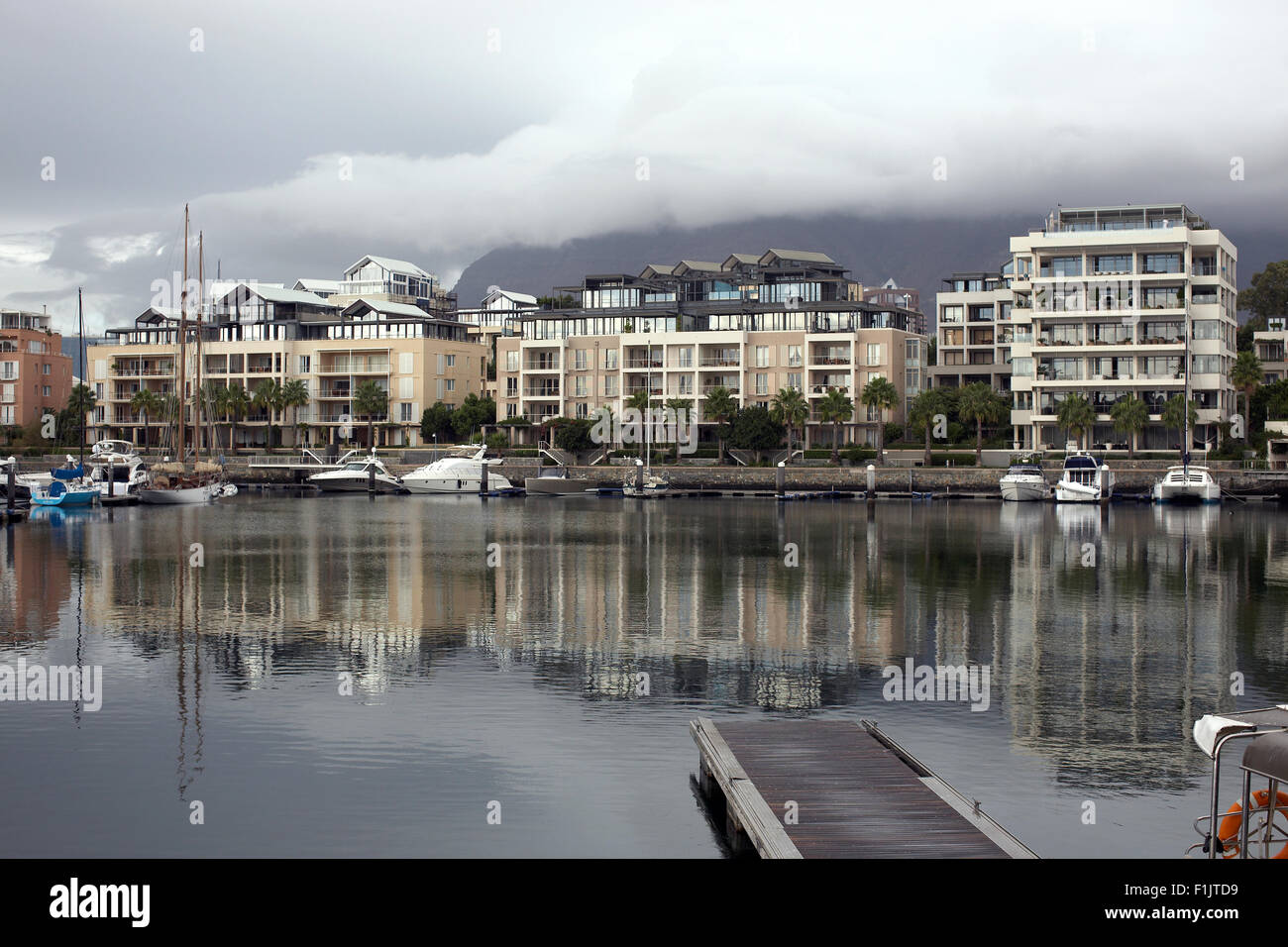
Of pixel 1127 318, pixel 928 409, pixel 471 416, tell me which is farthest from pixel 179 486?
pixel 1127 318

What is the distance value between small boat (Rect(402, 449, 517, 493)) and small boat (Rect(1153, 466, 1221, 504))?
63.5m

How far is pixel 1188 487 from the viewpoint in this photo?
107688 mm

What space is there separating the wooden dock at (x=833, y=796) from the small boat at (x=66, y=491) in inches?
3591

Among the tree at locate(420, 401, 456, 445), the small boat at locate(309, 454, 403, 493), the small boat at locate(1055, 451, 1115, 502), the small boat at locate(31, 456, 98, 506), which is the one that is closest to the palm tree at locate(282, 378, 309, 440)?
the tree at locate(420, 401, 456, 445)

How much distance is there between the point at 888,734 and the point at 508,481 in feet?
362

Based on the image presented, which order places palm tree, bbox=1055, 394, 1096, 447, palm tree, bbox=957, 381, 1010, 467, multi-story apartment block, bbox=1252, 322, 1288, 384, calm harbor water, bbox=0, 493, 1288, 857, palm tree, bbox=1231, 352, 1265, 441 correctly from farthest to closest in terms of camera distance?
multi-story apartment block, bbox=1252, 322, 1288, 384 < palm tree, bbox=957, 381, 1010, 467 < palm tree, bbox=1231, 352, 1265, 441 < palm tree, bbox=1055, 394, 1096, 447 < calm harbor water, bbox=0, 493, 1288, 857

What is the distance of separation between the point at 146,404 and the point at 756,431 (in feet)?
269

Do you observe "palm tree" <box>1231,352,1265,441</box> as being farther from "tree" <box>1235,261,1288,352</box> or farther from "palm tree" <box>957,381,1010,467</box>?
"tree" <box>1235,261,1288,352</box>

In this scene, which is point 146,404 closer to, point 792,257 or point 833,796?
point 792,257

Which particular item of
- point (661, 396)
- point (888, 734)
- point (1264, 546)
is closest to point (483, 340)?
point (661, 396)

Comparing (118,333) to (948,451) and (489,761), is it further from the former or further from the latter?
(489,761)

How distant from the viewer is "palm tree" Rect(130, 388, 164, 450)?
16600 centimetres

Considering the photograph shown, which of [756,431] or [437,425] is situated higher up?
[437,425]

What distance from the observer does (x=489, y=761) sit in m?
24.7
